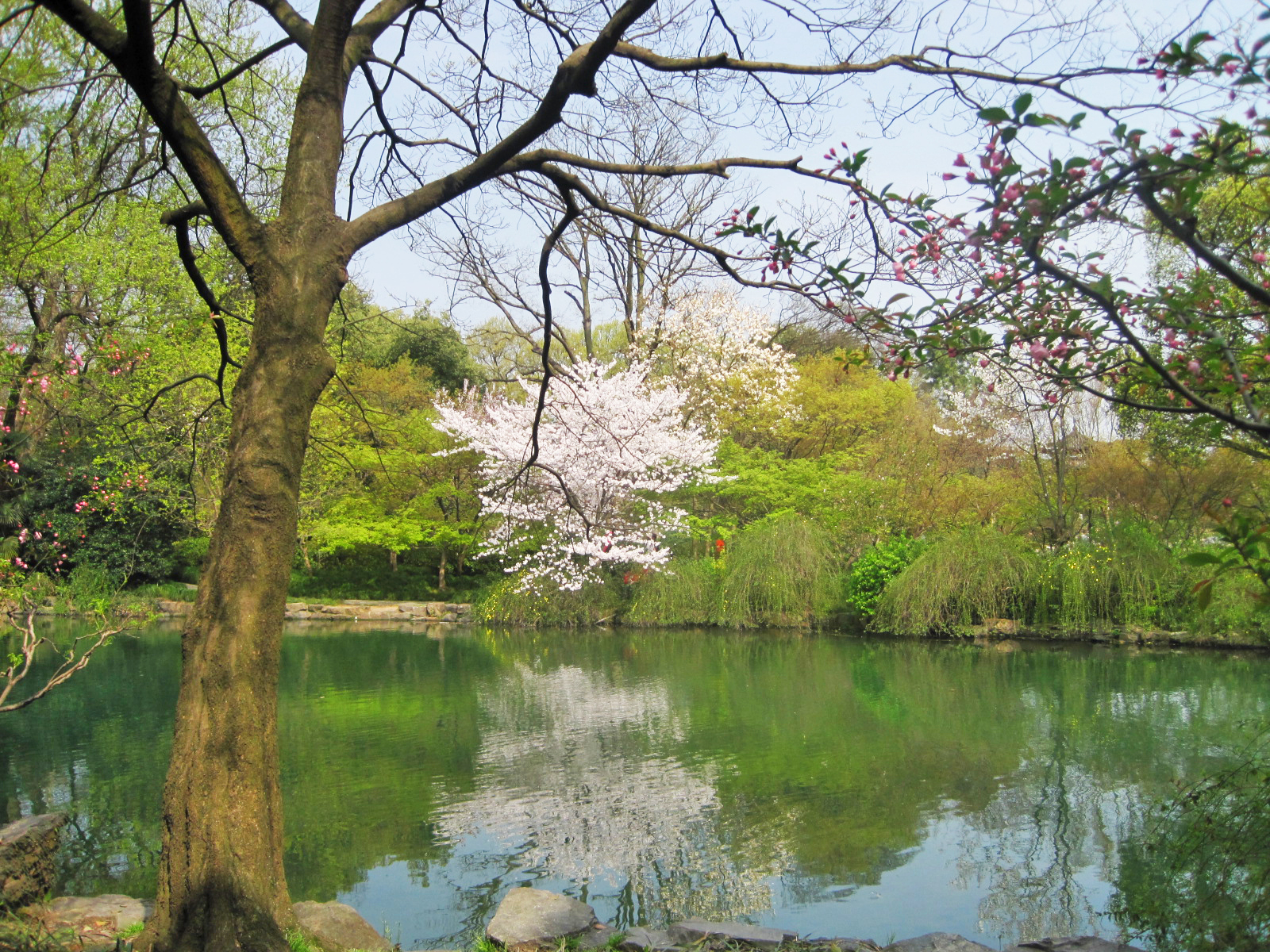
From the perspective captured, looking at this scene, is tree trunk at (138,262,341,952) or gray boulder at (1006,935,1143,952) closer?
tree trunk at (138,262,341,952)

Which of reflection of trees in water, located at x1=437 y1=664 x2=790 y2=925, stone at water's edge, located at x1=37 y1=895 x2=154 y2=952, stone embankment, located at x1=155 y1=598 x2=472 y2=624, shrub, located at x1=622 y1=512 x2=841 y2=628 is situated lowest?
reflection of trees in water, located at x1=437 y1=664 x2=790 y2=925

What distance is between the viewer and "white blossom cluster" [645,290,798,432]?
18797mm

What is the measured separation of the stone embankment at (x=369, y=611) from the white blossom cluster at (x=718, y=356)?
19.6 ft

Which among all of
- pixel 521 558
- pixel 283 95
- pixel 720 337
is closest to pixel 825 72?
pixel 283 95

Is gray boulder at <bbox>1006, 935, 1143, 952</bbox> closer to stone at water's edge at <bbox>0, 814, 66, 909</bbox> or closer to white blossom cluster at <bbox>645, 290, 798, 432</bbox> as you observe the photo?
stone at water's edge at <bbox>0, 814, 66, 909</bbox>

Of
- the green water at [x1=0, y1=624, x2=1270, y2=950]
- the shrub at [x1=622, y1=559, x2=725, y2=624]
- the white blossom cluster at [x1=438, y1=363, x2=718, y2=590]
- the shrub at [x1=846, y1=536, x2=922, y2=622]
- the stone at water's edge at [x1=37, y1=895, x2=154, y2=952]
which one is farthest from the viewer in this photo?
the white blossom cluster at [x1=438, y1=363, x2=718, y2=590]

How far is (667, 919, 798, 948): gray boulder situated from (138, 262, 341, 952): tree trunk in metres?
1.35

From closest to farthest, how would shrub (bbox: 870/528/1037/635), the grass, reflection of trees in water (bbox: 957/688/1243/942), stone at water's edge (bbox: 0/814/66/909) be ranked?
the grass < stone at water's edge (bbox: 0/814/66/909) < reflection of trees in water (bbox: 957/688/1243/942) < shrub (bbox: 870/528/1037/635)

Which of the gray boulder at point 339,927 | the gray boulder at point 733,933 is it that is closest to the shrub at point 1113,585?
the gray boulder at point 733,933

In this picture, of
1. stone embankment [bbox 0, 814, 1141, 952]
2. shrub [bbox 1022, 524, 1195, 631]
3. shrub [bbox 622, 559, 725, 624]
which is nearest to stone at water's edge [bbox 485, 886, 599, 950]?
stone embankment [bbox 0, 814, 1141, 952]

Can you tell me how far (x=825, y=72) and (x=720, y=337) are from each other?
16201 mm

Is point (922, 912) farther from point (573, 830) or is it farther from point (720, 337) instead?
point (720, 337)

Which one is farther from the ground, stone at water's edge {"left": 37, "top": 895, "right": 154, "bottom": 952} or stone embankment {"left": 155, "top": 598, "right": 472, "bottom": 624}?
stone embankment {"left": 155, "top": 598, "right": 472, "bottom": 624}

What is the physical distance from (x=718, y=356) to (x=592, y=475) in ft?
17.0
